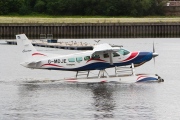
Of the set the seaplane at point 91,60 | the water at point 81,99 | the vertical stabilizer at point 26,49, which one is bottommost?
the water at point 81,99

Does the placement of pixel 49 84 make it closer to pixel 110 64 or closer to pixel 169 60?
pixel 110 64

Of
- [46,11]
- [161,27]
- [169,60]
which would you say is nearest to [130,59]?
[169,60]

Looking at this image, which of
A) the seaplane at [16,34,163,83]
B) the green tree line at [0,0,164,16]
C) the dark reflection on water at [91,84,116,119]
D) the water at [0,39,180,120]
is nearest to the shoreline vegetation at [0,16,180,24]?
the green tree line at [0,0,164,16]

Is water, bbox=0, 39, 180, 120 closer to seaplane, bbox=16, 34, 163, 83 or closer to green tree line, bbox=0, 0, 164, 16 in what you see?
seaplane, bbox=16, 34, 163, 83

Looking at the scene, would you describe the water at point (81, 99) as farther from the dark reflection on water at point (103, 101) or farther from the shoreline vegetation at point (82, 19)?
the shoreline vegetation at point (82, 19)

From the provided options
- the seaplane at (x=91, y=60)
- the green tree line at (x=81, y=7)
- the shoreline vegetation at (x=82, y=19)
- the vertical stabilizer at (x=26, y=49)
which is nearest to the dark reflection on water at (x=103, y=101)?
the seaplane at (x=91, y=60)

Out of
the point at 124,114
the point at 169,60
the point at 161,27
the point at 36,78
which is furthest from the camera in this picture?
the point at 161,27

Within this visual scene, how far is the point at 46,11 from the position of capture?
138125 millimetres

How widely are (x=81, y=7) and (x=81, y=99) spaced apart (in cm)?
9838

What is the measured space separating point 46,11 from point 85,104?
100155 mm

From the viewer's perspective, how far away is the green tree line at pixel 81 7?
136250mm

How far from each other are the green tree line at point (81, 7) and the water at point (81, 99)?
81.1 meters

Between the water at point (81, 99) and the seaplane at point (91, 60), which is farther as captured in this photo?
the seaplane at point (91, 60)

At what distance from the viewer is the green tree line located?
136 metres
